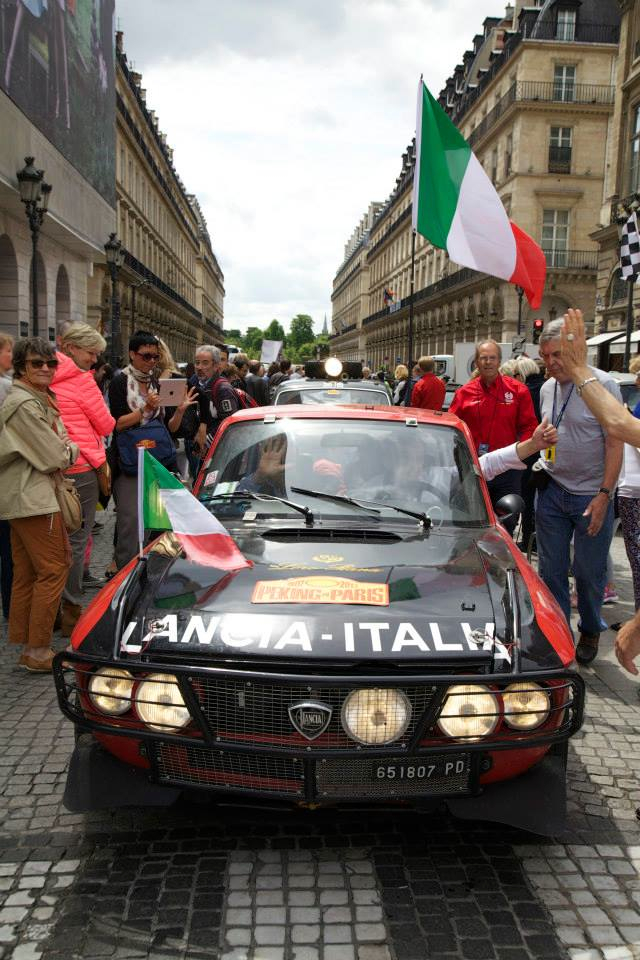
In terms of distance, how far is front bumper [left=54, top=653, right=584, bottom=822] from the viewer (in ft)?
8.76

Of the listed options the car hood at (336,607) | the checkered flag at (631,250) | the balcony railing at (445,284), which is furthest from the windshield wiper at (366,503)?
the balcony railing at (445,284)

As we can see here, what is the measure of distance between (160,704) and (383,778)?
29.9 inches

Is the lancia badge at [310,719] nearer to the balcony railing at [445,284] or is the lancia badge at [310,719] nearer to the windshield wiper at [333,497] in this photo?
the windshield wiper at [333,497]

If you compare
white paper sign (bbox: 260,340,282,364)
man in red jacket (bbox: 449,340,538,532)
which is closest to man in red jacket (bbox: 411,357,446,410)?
man in red jacket (bbox: 449,340,538,532)

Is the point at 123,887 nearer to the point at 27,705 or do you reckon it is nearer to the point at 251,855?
the point at 251,855

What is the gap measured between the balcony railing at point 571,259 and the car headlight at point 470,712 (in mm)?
43185

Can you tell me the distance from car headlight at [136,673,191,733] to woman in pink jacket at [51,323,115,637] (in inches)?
127

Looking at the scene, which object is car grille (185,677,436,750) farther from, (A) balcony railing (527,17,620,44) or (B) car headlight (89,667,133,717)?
(A) balcony railing (527,17,620,44)

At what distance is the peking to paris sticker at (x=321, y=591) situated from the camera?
3.02m

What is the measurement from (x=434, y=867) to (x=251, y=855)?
66 cm

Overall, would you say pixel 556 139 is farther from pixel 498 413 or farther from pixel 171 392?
pixel 171 392

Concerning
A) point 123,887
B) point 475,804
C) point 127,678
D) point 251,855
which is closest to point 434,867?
point 475,804

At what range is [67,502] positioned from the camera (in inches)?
205

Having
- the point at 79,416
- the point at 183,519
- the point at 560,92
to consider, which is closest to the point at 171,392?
the point at 79,416
